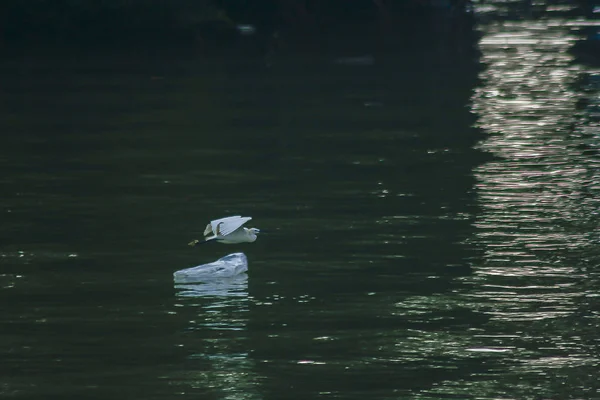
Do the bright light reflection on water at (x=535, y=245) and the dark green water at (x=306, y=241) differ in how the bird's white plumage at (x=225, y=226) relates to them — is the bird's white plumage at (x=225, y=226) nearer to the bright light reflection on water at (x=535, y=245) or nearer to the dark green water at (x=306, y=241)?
the dark green water at (x=306, y=241)

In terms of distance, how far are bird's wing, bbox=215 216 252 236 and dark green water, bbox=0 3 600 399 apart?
512 mm

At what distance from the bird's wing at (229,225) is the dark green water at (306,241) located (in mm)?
512

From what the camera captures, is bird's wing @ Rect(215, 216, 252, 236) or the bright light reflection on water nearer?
the bright light reflection on water

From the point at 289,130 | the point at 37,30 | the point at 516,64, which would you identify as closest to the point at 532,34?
the point at 516,64

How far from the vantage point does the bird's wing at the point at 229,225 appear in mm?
14664

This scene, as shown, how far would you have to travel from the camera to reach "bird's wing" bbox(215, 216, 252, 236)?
48.1 ft

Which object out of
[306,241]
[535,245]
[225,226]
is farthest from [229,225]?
[535,245]

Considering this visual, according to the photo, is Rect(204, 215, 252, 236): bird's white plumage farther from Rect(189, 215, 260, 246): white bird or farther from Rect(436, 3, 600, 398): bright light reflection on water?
Rect(436, 3, 600, 398): bright light reflection on water

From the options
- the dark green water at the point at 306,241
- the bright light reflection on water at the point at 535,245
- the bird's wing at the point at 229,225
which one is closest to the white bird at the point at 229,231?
the bird's wing at the point at 229,225

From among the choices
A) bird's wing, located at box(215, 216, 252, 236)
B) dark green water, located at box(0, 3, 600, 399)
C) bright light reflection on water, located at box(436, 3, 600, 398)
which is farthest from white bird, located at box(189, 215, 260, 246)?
bright light reflection on water, located at box(436, 3, 600, 398)

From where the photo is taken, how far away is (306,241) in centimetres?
1631

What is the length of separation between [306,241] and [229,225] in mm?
1724

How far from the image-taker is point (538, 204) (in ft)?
59.6

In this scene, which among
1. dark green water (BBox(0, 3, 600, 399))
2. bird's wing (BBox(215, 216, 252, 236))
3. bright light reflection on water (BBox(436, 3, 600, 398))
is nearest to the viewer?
bright light reflection on water (BBox(436, 3, 600, 398))
